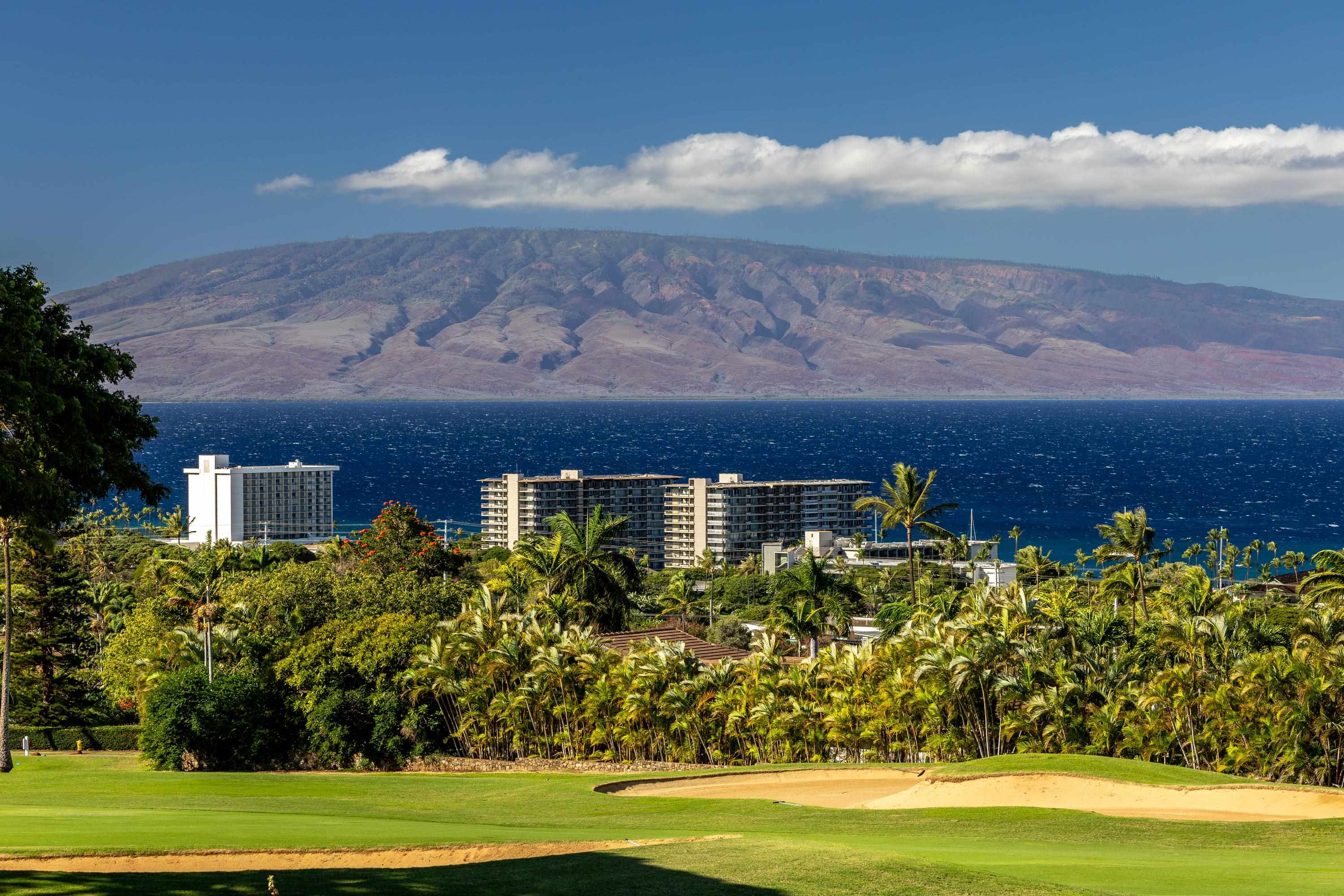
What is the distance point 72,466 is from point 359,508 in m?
183

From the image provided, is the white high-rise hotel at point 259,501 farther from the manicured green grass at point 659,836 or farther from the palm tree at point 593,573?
the manicured green grass at point 659,836

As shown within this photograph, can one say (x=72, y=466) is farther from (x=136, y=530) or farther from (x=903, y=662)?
(x=136, y=530)

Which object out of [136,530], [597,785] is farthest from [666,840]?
[136,530]

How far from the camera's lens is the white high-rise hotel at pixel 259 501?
162500 millimetres

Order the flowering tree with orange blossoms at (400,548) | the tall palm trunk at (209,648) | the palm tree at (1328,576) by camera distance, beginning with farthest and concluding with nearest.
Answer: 1. the flowering tree with orange blossoms at (400,548)
2. the palm tree at (1328,576)
3. the tall palm trunk at (209,648)

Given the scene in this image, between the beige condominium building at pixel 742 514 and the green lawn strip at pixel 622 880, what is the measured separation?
12615 cm

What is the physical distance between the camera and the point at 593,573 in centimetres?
6119

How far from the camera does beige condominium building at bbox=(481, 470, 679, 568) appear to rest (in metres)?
154

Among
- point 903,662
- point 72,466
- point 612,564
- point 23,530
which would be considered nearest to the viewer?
point 72,466

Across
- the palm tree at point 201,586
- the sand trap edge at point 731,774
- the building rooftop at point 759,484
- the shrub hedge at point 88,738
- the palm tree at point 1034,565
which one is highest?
the building rooftop at point 759,484

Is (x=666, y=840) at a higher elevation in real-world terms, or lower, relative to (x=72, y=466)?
lower

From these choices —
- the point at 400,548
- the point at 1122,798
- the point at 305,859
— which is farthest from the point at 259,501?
the point at 305,859

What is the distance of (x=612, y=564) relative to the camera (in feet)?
214

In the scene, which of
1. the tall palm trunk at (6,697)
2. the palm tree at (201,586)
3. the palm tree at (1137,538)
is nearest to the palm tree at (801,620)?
the palm tree at (1137,538)
